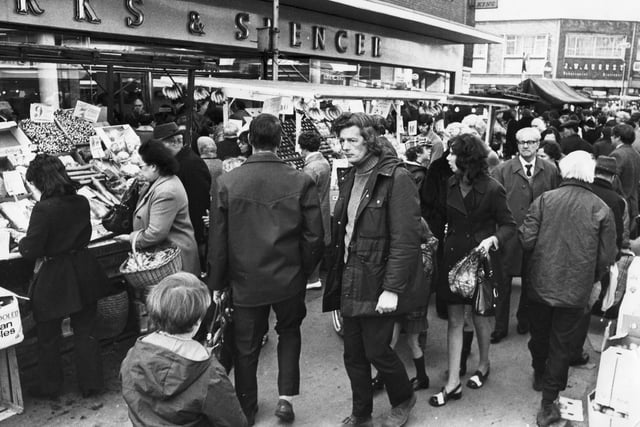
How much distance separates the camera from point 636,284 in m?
4.18

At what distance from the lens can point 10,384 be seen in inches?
168

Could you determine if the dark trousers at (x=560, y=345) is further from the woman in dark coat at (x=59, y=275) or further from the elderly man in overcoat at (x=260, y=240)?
the woman in dark coat at (x=59, y=275)

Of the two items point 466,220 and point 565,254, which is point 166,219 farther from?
point 565,254

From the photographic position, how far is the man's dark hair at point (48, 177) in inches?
168

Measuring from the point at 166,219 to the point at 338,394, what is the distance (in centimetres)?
183

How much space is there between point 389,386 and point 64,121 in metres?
4.80

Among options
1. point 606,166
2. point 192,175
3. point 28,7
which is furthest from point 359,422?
point 28,7

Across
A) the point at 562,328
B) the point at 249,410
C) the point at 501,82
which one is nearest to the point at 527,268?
the point at 562,328

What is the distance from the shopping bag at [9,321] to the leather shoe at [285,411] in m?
1.75

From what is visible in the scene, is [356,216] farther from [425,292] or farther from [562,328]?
[562,328]

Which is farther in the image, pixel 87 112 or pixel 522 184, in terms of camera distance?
pixel 87 112

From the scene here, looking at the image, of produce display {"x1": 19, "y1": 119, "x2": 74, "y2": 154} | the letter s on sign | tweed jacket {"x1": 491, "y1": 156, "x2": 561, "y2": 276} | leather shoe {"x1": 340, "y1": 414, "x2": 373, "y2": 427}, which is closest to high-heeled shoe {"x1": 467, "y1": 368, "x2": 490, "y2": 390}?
leather shoe {"x1": 340, "y1": 414, "x2": 373, "y2": 427}

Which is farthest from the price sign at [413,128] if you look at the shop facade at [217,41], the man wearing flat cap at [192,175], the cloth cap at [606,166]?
the man wearing flat cap at [192,175]

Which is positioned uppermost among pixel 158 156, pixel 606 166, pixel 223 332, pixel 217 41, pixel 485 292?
pixel 217 41
